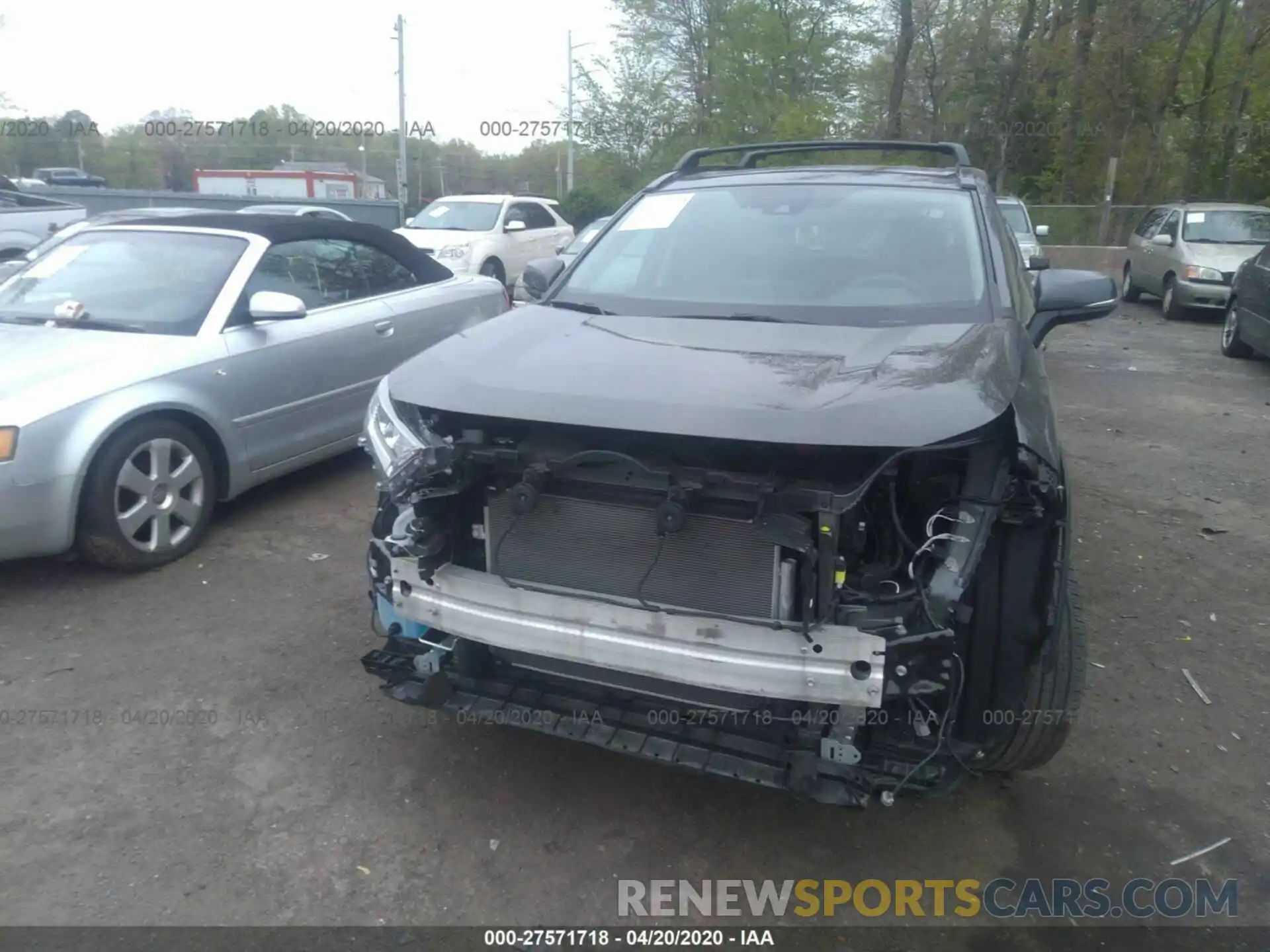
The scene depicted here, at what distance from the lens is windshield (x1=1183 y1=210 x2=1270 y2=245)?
43.4 feet

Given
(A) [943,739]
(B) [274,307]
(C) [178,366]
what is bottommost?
(A) [943,739]

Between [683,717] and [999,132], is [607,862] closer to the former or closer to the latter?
[683,717]

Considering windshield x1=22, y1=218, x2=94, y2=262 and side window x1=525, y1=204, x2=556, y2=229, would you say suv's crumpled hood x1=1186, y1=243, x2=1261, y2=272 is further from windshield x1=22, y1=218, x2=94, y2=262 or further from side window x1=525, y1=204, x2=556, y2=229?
windshield x1=22, y1=218, x2=94, y2=262

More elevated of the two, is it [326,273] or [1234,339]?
[326,273]

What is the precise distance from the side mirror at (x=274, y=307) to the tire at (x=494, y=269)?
884cm

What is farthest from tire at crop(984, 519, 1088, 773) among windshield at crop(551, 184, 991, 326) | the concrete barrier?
the concrete barrier

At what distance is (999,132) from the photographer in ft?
87.2

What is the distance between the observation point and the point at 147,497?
14.7ft

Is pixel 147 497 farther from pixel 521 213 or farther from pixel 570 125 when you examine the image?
pixel 570 125

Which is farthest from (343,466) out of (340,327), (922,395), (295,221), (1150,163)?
(1150,163)

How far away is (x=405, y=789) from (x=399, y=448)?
107cm

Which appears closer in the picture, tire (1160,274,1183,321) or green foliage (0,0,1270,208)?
tire (1160,274,1183,321)

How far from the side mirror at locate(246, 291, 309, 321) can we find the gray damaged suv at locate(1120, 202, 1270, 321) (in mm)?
12178

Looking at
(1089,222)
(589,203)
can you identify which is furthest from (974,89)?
(589,203)
